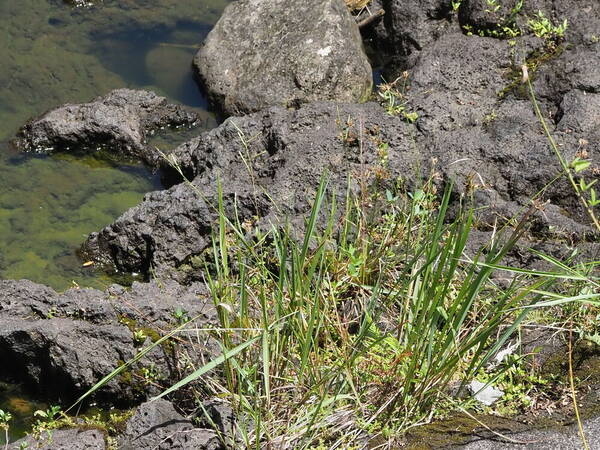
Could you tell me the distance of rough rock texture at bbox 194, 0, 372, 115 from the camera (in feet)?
19.5

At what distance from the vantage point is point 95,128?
5945mm

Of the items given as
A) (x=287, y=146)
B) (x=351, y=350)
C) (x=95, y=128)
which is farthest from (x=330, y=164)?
(x=95, y=128)

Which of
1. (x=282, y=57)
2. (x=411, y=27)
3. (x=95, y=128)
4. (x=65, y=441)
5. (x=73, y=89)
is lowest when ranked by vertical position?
(x=65, y=441)

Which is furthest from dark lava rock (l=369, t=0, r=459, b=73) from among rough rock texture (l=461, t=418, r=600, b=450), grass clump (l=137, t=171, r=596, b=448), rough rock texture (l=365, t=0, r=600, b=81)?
rough rock texture (l=461, t=418, r=600, b=450)

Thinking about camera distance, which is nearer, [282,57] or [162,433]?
[162,433]

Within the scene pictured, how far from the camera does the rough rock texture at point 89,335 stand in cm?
352

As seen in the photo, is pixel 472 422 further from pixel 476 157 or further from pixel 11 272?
pixel 11 272

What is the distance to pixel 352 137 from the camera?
4.70 metres

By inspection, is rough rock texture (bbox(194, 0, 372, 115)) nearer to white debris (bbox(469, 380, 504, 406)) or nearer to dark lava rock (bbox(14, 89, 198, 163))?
dark lava rock (bbox(14, 89, 198, 163))

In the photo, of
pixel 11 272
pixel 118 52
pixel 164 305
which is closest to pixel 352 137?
pixel 164 305

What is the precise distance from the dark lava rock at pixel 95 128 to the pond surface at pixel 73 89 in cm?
11

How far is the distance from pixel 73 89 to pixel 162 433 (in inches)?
170

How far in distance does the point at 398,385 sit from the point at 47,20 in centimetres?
566

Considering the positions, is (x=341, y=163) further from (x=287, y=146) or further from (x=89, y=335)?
(x=89, y=335)
